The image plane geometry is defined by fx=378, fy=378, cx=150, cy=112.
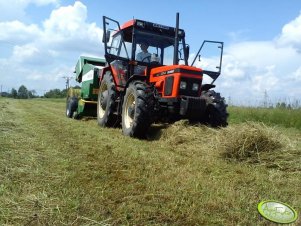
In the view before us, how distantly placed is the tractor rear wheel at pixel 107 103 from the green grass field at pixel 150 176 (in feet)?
4.88

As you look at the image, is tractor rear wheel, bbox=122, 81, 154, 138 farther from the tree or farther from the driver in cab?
the tree

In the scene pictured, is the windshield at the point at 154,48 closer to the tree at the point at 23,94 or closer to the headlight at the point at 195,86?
the headlight at the point at 195,86

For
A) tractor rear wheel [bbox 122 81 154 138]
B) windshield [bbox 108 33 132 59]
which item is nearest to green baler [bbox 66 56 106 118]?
windshield [bbox 108 33 132 59]

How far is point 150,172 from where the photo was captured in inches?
186

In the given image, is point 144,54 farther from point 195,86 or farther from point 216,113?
point 216,113

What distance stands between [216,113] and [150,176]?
3757 mm

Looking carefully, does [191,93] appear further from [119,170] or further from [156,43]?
[119,170]

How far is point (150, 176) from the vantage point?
178 inches

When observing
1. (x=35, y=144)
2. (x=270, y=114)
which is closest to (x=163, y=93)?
(x=35, y=144)

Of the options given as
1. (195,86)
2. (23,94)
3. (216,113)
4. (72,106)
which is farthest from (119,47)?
(23,94)

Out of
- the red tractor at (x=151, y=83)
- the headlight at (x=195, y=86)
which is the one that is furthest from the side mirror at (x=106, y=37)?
the headlight at (x=195, y=86)
